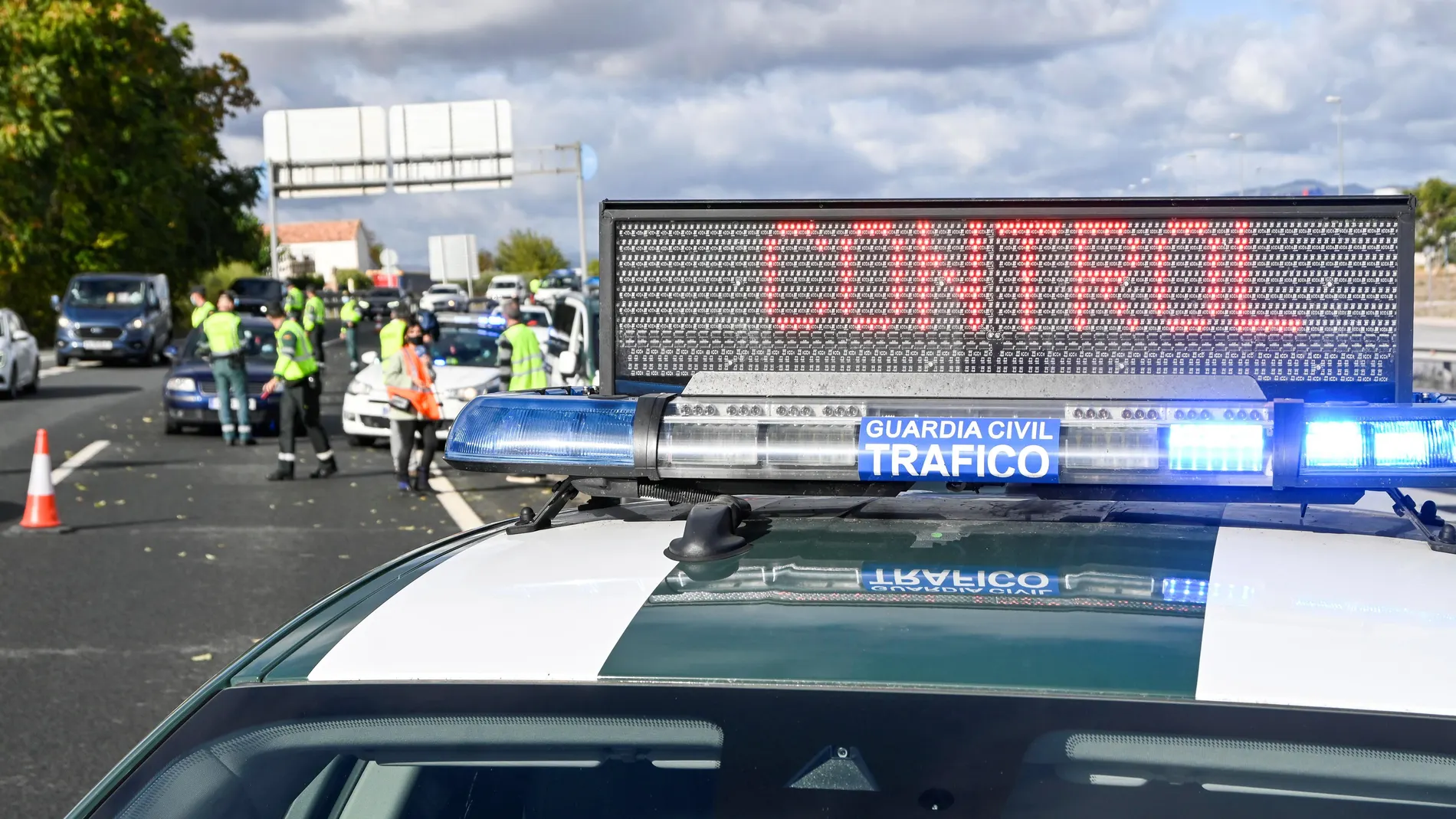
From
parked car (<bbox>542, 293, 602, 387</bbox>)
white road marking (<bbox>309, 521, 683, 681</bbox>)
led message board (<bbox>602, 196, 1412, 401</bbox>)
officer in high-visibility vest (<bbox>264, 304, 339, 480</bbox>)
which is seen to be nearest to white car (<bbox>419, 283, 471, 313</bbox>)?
parked car (<bbox>542, 293, 602, 387</bbox>)

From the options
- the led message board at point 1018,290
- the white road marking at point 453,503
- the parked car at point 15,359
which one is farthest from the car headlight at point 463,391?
the led message board at point 1018,290

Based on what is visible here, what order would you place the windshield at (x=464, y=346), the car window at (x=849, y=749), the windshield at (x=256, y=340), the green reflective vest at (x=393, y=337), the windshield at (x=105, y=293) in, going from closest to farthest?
the car window at (x=849, y=749) < the green reflective vest at (x=393, y=337) < the windshield at (x=464, y=346) < the windshield at (x=256, y=340) < the windshield at (x=105, y=293)

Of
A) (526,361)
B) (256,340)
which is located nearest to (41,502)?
(526,361)

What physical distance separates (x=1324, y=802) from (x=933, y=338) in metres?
1.26

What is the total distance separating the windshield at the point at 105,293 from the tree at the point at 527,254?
394 ft

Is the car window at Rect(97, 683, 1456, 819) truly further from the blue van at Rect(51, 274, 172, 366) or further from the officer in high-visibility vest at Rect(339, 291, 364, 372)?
the blue van at Rect(51, 274, 172, 366)

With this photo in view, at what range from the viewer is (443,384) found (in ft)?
64.0

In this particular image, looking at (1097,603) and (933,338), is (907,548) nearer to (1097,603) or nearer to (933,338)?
(1097,603)

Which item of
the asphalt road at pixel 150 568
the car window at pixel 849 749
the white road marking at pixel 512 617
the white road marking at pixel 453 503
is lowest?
the white road marking at pixel 453 503

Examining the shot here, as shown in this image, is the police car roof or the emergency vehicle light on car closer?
the police car roof

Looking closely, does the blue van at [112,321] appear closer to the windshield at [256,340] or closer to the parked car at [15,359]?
the parked car at [15,359]

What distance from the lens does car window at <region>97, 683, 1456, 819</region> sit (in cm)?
175

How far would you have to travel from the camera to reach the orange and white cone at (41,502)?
1328 cm

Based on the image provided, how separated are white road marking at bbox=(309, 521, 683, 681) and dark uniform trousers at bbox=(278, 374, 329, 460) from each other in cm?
1513
